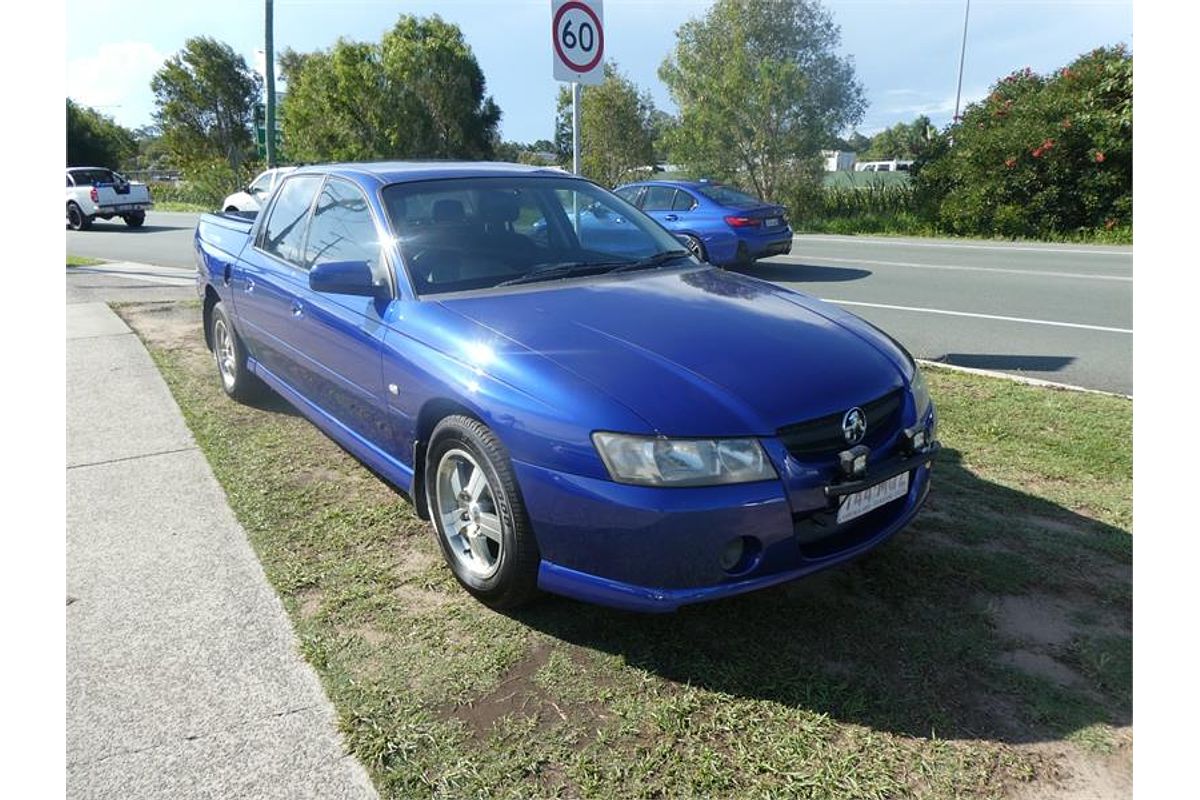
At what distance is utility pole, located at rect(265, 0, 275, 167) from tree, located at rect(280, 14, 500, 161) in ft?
67.8

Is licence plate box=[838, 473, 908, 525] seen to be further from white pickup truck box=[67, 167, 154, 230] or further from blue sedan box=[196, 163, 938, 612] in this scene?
white pickup truck box=[67, 167, 154, 230]

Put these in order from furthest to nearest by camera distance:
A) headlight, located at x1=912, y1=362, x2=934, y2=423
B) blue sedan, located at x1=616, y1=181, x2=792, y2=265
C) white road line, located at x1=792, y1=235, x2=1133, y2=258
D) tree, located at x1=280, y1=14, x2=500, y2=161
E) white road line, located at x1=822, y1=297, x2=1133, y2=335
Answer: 1. tree, located at x1=280, y1=14, x2=500, y2=161
2. white road line, located at x1=792, y1=235, x2=1133, y2=258
3. blue sedan, located at x1=616, y1=181, x2=792, y2=265
4. white road line, located at x1=822, y1=297, x2=1133, y2=335
5. headlight, located at x1=912, y1=362, x2=934, y2=423

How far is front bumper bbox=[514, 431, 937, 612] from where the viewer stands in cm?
246

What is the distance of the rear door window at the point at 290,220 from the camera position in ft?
14.8

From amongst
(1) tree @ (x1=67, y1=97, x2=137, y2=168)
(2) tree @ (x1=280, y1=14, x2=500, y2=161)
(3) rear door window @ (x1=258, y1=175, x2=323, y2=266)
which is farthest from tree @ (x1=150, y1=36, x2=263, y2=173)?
(3) rear door window @ (x1=258, y1=175, x2=323, y2=266)

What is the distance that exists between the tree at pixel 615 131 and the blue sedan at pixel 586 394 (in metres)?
31.4

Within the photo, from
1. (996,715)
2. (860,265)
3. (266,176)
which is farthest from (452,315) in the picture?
(266,176)

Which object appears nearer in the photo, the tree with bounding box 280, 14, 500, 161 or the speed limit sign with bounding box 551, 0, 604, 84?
the speed limit sign with bounding box 551, 0, 604, 84

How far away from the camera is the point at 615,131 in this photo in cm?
3491

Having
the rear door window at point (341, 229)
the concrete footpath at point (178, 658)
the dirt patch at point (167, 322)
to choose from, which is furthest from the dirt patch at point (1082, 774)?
the dirt patch at point (167, 322)

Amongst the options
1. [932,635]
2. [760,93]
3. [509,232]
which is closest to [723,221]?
[509,232]

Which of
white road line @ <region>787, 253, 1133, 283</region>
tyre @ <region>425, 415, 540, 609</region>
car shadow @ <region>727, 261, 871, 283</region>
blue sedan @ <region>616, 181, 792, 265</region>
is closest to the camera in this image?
tyre @ <region>425, 415, 540, 609</region>

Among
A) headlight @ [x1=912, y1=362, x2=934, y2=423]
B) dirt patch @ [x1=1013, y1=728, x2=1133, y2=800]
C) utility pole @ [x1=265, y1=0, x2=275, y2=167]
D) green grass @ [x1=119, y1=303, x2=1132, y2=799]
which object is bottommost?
dirt patch @ [x1=1013, y1=728, x2=1133, y2=800]

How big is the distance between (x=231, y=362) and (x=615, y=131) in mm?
31410
